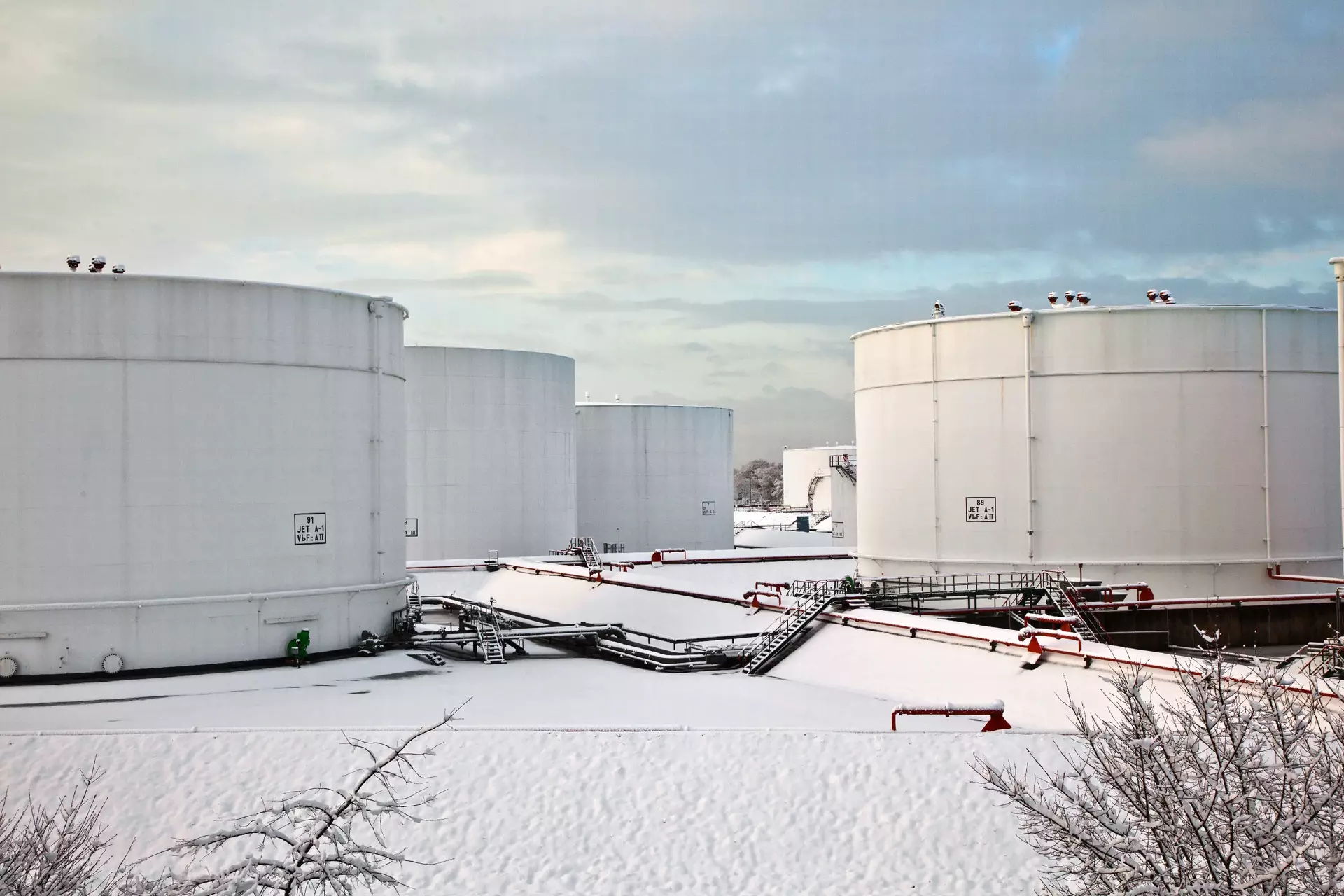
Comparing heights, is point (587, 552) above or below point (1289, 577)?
below

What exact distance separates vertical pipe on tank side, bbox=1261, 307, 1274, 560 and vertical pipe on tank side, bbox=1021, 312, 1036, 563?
582 centimetres

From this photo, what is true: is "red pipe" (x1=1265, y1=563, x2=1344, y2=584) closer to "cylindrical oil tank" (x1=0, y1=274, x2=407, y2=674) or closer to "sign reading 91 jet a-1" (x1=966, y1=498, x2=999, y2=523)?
"sign reading 91 jet a-1" (x1=966, y1=498, x2=999, y2=523)

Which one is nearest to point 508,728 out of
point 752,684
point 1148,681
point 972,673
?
point 752,684

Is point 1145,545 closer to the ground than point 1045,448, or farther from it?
closer to the ground

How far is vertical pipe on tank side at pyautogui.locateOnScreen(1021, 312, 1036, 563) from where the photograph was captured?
30906mm

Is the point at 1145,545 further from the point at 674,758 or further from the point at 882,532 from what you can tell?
the point at 674,758

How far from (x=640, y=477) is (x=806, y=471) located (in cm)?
6697

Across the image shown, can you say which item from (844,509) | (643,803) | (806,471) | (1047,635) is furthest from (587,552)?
(806,471)

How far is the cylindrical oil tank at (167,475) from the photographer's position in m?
25.8

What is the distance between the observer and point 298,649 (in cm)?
2745

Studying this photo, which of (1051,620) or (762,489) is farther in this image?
(762,489)

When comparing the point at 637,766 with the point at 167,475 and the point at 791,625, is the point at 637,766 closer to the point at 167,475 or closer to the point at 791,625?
the point at 791,625

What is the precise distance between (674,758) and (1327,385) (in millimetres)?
21837

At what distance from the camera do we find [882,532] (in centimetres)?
3406
